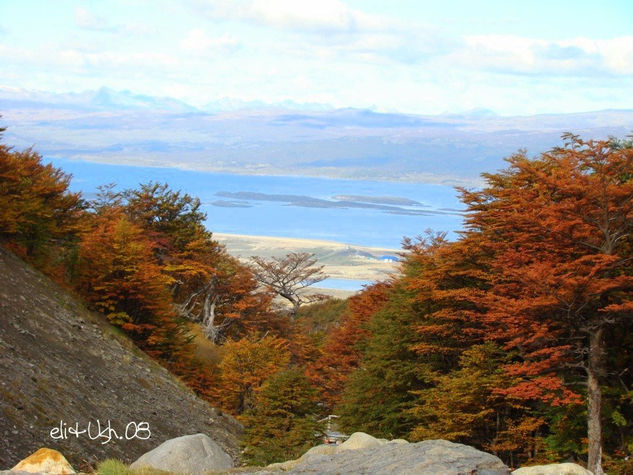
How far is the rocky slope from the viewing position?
1595 centimetres

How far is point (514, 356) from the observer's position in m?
23.8

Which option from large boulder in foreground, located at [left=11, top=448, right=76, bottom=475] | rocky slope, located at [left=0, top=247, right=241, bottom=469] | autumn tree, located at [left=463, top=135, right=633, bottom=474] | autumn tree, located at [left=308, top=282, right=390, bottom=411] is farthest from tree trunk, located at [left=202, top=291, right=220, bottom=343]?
large boulder in foreground, located at [left=11, top=448, right=76, bottom=475]

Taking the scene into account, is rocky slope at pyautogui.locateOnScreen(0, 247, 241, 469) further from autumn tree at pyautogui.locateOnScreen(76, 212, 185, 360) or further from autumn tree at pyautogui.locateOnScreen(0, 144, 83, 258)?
autumn tree at pyautogui.locateOnScreen(0, 144, 83, 258)

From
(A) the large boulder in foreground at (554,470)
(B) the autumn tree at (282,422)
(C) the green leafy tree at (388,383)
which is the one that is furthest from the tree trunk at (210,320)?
(A) the large boulder in foreground at (554,470)

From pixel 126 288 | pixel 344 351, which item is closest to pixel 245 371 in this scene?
pixel 126 288

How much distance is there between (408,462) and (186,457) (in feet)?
14.6

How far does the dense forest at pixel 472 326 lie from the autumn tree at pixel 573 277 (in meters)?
0.06

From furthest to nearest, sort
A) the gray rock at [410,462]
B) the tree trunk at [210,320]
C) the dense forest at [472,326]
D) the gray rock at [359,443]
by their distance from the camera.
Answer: the tree trunk at [210,320] < the dense forest at [472,326] < the gray rock at [359,443] < the gray rock at [410,462]

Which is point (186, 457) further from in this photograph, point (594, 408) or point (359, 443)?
point (594, 408)

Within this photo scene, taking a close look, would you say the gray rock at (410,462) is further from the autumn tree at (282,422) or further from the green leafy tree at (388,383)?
the green leafy tree at (388,383)

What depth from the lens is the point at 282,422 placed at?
22.6 m

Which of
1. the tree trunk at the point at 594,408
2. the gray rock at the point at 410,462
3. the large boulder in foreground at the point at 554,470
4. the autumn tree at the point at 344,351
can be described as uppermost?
the gray rock at the point at 410,462

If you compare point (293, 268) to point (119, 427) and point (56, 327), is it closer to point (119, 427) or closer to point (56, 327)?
point (56, 327)

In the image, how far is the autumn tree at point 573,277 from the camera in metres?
18.5
